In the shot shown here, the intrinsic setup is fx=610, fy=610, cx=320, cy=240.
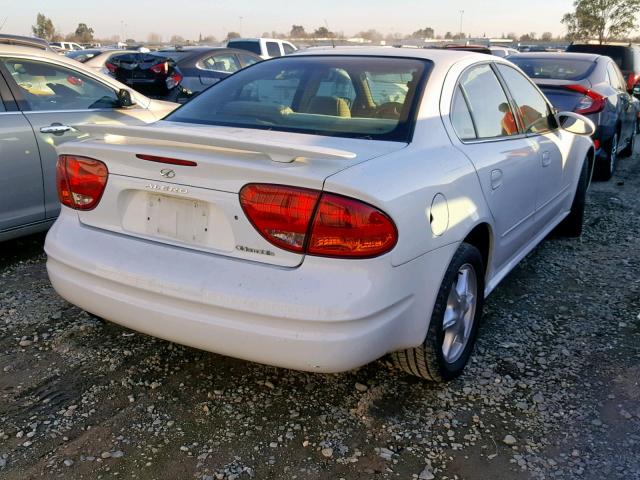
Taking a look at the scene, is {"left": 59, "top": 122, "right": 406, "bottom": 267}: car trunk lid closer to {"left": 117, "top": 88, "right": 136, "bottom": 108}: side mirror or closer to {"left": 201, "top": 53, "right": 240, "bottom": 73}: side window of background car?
{"left": 117, "top": 88, "right": 136, "bottom": 108}: side mirror

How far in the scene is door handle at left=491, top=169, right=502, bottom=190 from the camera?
300cm

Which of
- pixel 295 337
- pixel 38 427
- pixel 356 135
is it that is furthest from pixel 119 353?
pixel 356 135

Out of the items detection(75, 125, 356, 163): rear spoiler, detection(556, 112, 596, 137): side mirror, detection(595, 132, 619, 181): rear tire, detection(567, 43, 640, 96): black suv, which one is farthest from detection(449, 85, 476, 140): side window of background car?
detection(567, 43, 640, 96): black suv

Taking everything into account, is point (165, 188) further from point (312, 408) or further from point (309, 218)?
point (312, 408)

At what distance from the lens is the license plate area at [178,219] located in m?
2.38

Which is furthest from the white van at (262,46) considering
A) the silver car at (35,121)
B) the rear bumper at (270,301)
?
the rear bumper at (270,301)

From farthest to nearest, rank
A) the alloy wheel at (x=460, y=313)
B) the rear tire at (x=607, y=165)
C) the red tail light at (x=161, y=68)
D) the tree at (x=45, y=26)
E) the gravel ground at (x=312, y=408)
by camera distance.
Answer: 1. the tree at (x=45, y=26)
2. the red tail light at (x=161, y=68)
3. the rear tire at (x=607, y=165)
4. the alloy wheel at (x=460, y=313)
5. the gravel ground at (x=312, y=408)

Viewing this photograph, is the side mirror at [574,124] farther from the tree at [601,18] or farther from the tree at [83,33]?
the tree at [83,33]

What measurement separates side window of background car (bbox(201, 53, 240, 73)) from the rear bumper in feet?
29.6

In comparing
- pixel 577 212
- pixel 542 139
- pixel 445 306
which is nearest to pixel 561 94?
pixel 577 212

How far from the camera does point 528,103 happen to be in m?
3.98

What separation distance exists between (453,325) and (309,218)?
42.9 inches

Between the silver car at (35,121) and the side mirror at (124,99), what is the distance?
145 mm

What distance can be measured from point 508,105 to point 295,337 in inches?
86.3
